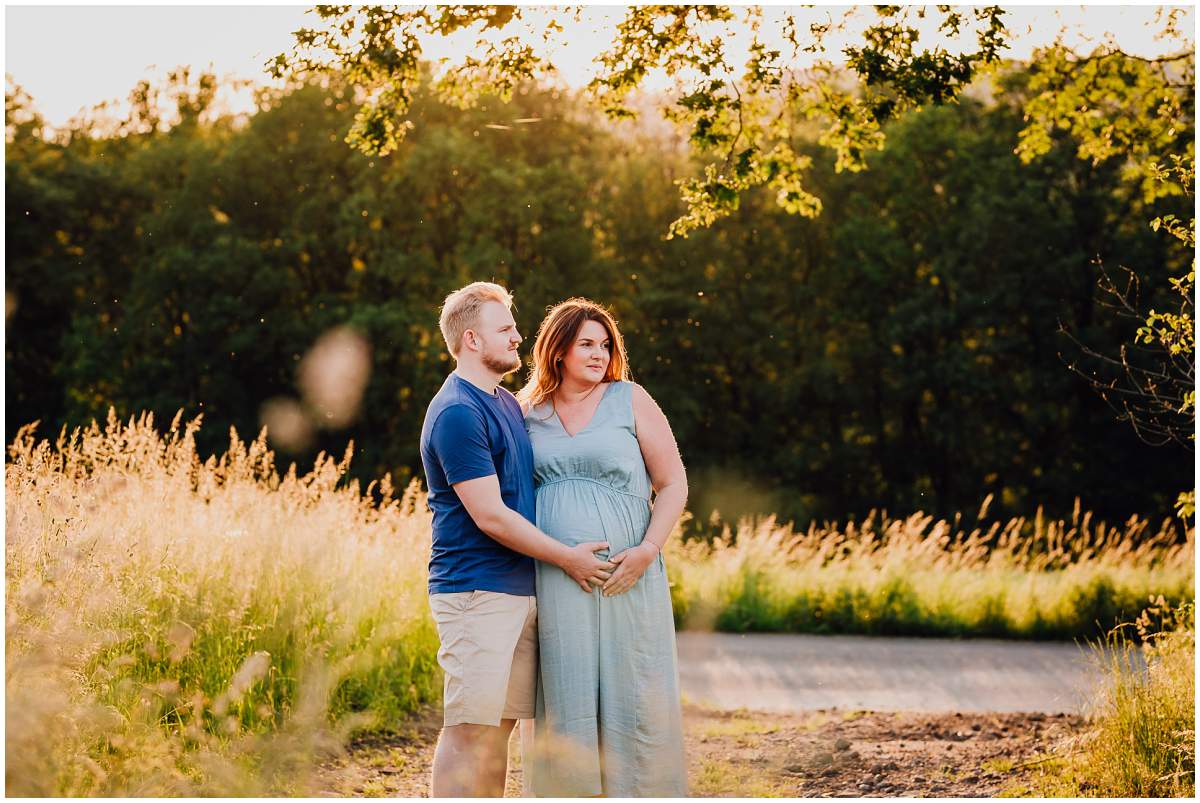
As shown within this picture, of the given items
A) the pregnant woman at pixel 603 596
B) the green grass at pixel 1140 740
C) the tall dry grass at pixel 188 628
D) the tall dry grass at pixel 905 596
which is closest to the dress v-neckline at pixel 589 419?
the pregnant woman at pixel 603 596

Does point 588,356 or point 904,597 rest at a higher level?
point 588,356

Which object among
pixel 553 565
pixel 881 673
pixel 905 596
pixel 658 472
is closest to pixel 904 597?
pixel 905 596

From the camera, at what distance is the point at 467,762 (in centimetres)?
391

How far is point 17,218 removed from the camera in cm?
2562

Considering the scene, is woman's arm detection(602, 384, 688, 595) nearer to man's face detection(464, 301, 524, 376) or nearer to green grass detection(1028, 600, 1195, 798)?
man's face detection(464, 301, 524, 376)

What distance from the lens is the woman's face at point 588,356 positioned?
4180 millimetres

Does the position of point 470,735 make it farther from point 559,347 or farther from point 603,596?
point 559,347

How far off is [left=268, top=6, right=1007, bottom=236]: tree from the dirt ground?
2.96 m

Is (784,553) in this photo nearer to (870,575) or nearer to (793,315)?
(870,575)

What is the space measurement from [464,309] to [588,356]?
48 centimetres

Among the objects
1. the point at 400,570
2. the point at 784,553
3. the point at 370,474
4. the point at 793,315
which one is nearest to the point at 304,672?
the point at 400,570

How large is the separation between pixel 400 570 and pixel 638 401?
3.82 meters

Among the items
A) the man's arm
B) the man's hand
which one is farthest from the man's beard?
the man's hand

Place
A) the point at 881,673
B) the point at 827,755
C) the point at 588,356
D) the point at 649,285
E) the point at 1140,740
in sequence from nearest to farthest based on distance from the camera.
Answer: the point at 588,356, the point at 1140,740, the point at 827,755, the point at 881,673, the point at 649,285
